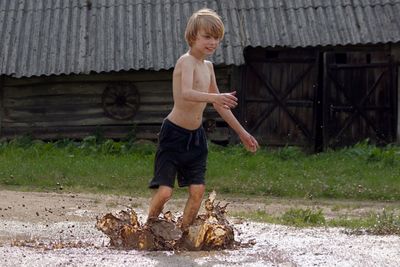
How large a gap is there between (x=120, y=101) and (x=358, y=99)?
3.74 m

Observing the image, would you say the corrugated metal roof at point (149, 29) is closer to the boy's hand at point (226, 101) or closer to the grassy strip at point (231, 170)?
the grassy strip at point (231, 170)

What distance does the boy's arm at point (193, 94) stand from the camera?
236 inches

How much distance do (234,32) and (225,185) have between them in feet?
13.0

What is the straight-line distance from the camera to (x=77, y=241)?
675 cm

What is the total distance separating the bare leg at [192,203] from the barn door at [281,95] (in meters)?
9.06

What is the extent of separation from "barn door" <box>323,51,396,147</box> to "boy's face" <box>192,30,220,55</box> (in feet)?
30.3

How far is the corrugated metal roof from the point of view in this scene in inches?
592

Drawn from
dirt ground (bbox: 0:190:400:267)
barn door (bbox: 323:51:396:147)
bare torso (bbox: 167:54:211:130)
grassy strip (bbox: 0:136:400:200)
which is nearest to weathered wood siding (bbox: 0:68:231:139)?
grassy strip (bbox: 0:136:400:200)

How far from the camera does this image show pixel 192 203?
6.48 m

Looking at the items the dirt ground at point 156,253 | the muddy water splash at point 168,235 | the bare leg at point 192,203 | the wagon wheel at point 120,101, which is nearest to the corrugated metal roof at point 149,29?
the wagon wheel at point 120,101

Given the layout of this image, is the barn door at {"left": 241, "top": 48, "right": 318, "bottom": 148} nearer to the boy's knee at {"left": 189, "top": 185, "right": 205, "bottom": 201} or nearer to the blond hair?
the boy's knee at {"left": 189, "top": 185, "right": 205, "bottom": 201}

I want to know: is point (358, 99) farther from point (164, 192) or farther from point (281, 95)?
point (164, 192)

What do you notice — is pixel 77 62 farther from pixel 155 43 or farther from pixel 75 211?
pixel 75 211

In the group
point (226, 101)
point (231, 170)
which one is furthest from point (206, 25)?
point (231, 170)
